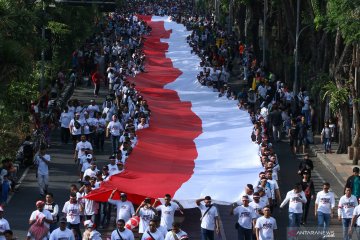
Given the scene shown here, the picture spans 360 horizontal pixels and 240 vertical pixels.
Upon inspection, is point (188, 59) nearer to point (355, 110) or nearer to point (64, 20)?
point (64, 20)

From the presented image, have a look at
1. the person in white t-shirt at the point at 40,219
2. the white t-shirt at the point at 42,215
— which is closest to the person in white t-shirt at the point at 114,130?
the white t-shirt at the point at 42,215

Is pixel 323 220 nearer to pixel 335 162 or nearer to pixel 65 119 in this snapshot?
pixel 335 162

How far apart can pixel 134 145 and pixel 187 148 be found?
1847mm

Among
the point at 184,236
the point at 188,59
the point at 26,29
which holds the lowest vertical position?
the point at 188,59

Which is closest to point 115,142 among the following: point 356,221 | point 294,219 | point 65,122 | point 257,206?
point 65,122

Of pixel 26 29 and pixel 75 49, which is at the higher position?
pixel 26 29

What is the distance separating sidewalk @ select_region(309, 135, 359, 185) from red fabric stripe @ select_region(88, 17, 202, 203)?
3778mm

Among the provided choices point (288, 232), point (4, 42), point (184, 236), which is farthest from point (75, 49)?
point (184, 236)

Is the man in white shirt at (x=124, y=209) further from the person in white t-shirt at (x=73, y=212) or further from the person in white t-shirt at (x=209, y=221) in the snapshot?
the person in white t-shirt at (x=209, y=221)

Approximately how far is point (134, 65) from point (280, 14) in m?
7.66

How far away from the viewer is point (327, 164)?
3491 centimetres

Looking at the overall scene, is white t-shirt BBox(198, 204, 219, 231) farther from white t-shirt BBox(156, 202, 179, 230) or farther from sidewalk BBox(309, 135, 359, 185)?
sidewalk BBox(309, 135, 359, 185)

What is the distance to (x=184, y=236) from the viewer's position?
20047 millimetres

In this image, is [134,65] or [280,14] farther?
[280,14]
